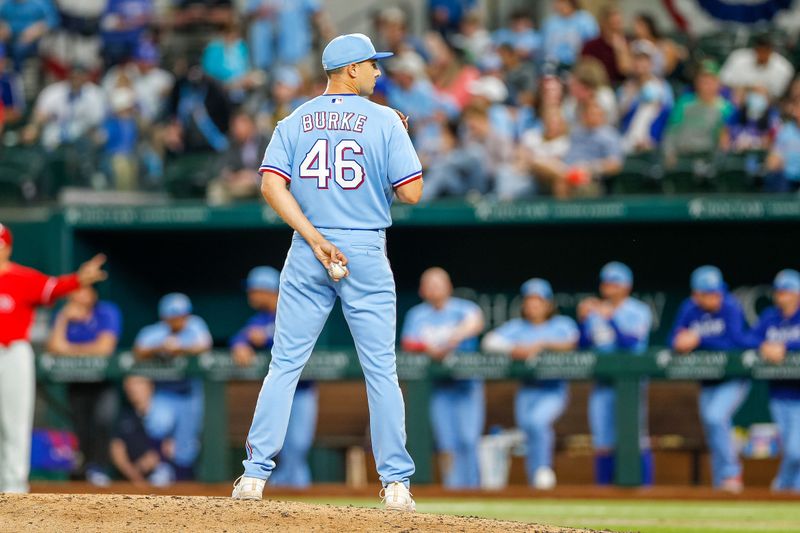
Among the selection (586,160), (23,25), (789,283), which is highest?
(23,25)


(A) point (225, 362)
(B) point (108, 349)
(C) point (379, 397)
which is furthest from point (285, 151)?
(B) point (108, 349)

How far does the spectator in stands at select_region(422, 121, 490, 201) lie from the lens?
12180 mm

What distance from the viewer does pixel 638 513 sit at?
865 centimetres

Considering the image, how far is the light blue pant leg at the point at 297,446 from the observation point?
10.7m

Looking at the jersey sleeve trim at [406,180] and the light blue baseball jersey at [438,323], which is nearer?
the jersey sleeve trim at [406,180]

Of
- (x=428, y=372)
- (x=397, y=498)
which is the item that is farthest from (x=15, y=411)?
(x=397, y=498)

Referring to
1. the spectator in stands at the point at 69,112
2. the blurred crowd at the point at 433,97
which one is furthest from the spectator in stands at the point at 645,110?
the spectator in stands at the point at 69,112

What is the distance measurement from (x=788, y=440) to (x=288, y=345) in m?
5.37

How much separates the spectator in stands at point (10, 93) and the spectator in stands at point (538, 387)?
661 cm

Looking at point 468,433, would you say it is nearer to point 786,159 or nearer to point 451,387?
point 451,387

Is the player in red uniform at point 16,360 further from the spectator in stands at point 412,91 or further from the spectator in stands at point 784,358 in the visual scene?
the spectator in stands at point 412,91

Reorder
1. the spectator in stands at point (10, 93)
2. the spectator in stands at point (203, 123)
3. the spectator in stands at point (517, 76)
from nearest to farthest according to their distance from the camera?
the spectator in stands at point (517, 76) < the spectator in stands at point (203, 123) < the spectator in stands at point (10, 93)

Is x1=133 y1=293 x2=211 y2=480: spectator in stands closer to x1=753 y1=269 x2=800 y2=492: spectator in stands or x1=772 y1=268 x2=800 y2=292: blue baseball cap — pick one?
x1=753 y1=269 x2=800 y2=492: spectator in stands

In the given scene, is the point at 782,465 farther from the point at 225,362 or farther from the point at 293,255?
the point at 293,255
